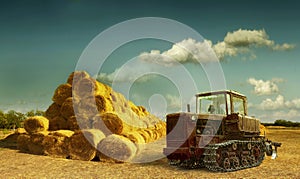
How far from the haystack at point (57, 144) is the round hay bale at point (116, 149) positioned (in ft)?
6.09

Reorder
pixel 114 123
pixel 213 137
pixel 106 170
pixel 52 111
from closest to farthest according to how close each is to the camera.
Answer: pixel 106 170, pixel 213 137, pixel 114 123, pixel 52 111

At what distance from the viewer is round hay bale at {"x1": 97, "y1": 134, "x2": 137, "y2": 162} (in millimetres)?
12469

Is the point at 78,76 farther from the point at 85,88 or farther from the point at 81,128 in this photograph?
the point at 81,128

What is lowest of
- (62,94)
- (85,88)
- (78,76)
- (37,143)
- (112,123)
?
(37,143)

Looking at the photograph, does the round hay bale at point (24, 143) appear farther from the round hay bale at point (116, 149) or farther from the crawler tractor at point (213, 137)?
the crawler tractor at point (213, 137)

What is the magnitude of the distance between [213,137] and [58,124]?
8.87 metres

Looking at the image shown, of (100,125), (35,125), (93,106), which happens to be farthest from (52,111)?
(100,125)

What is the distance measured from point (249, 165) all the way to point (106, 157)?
6.09 metres

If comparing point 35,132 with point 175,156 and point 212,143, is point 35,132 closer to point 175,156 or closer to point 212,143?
point 175,156

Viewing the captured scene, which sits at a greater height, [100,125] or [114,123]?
[114,123]

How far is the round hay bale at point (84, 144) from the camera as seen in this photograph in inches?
503

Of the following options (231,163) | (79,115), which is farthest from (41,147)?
(231,163)

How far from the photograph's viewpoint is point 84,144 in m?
13.0

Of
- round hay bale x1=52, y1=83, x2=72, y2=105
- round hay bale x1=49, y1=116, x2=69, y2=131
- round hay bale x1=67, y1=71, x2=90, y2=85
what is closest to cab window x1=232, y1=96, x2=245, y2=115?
round hay bale x1=67, y1=71, x2=90, y2=85
